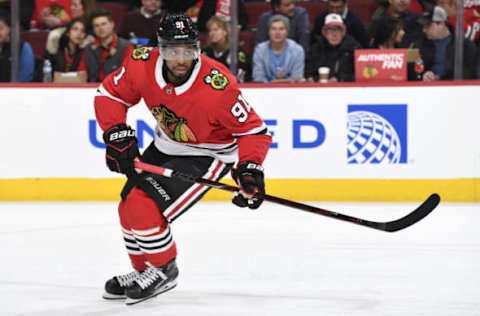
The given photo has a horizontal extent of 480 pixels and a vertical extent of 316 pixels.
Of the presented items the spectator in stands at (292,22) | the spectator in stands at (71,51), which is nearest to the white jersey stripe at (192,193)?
the spectator in stands at (292,22)

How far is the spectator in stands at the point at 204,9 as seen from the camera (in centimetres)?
584

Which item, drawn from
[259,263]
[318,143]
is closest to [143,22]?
[318,143]

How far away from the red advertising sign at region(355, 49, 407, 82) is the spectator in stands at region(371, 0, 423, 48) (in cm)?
11

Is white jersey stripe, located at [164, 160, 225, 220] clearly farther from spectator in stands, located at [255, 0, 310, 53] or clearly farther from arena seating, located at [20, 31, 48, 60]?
arena seating, located at [20, 31, 48, 60]

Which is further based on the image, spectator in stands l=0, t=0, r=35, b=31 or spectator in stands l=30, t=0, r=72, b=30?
spectator in stands l=30, t=0, r=72, b=30

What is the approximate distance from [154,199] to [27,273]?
916 mm

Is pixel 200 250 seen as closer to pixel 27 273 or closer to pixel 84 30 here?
pixel 27 273

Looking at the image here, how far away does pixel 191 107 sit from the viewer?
2.89 metres

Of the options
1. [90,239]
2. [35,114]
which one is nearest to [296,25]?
[35,114]

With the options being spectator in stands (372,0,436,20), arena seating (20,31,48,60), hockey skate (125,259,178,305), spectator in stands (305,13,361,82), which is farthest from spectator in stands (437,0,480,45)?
hockey skate (125,259,178,305)

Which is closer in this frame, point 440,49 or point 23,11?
point 440,49

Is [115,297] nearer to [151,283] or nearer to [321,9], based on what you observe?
[151,283]

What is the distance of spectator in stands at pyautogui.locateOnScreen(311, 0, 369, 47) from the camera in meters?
5.79

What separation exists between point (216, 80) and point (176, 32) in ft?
0.75
